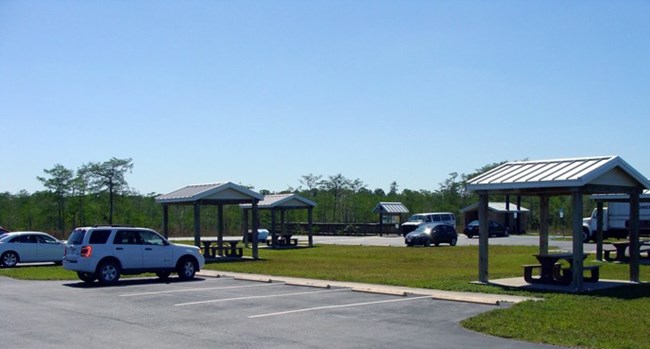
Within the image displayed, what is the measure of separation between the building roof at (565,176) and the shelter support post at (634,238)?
1.53 feet

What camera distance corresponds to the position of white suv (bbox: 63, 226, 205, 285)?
68.0ft

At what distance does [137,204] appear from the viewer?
65312 millimetres

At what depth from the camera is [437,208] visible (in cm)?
8056

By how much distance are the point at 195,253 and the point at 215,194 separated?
8.28 meters

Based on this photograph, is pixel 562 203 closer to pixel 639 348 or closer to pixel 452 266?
pixel 452 266

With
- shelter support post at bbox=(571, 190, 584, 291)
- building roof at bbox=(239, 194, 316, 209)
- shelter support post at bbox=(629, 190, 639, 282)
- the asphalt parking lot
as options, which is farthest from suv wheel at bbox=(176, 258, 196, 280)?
the asphalt parking lot

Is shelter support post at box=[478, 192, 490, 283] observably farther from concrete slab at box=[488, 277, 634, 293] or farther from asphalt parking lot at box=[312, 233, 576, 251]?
asphalt parking lot at box=[312, 233, 576, 251]

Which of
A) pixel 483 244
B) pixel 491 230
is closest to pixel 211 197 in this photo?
pixel 483 244

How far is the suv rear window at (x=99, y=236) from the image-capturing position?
2095 cm

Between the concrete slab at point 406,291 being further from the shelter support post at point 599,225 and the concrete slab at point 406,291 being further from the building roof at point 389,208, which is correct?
the building roof at point 389,208

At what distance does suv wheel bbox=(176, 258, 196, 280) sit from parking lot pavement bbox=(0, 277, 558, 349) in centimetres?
301

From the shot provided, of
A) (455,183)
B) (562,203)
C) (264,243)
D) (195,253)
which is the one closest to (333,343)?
(195,253)

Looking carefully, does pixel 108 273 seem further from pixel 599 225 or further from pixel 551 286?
pixel 599 225

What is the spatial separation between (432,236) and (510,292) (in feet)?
89.0
